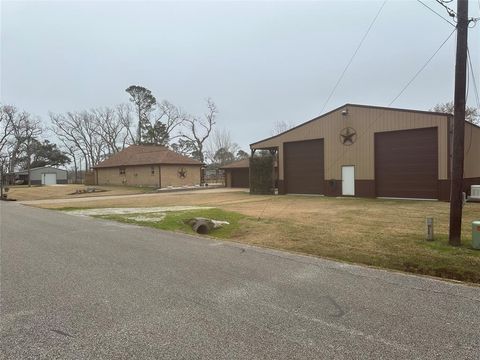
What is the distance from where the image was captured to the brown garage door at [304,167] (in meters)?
26.1

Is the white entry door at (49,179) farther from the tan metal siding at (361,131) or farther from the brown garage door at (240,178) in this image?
the tan metal siding at (361,131)

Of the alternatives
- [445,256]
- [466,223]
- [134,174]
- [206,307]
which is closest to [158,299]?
[206,307]

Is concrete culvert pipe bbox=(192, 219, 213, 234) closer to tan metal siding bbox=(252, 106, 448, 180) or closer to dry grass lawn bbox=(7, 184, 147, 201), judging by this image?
tan metal siding bbox=(252, 106, 448, 180)

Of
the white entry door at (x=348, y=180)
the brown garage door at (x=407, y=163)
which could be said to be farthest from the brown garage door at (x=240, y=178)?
the brown garage door at (x=407, y=163)

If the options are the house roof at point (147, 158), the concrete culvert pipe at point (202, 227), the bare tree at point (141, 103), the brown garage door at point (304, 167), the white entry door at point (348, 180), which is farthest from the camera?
the bare tree at point (141, 103)

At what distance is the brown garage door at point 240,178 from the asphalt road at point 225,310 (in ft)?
109

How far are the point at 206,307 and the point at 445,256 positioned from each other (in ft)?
17.0

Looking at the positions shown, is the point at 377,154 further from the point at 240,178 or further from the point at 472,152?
the point at 240,178

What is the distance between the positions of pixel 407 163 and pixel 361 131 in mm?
3390

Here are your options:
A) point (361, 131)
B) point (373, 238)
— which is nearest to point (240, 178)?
point (361, 131)

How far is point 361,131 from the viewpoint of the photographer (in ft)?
76.7

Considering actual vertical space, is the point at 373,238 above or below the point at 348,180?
below

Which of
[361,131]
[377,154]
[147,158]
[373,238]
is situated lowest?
[373,238]

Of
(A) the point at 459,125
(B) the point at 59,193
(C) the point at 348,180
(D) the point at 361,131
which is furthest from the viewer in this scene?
(B) the point at 59,193
